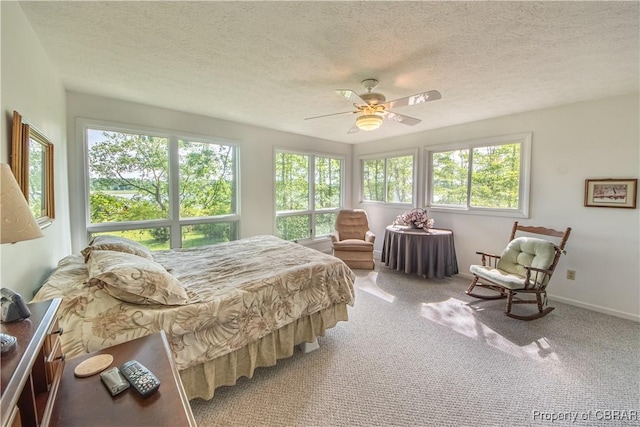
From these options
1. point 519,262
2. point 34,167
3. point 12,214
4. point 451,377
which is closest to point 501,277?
point 519,262

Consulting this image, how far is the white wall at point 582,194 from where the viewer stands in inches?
114

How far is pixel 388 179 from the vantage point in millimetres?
5430

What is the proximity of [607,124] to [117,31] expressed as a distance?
464cm

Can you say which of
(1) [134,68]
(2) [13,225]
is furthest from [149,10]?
(2) [13,225]

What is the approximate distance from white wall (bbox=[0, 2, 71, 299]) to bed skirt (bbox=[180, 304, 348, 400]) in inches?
42.1

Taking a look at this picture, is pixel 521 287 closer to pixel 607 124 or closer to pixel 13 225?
pixel 607 124

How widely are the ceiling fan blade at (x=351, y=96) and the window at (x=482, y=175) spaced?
100 inches

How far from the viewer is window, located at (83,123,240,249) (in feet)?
10.4

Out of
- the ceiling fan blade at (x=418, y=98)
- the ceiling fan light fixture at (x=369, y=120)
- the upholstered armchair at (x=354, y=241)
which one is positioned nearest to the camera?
the ceiling fan blade at (x=418, y=98)

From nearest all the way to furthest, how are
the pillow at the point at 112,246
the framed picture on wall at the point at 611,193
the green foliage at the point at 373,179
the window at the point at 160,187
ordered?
the pillow at the point at 112,246, the framed picture on wall at the point at 611,193, the window at the point at 160,187, the green foliage at the point at 373,179

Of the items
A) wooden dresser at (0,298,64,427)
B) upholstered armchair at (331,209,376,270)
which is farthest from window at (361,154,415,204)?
wooden dresser at (0,298,64,427)

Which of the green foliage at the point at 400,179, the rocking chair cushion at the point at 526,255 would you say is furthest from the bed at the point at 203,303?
the green foliage at the point at 400,179

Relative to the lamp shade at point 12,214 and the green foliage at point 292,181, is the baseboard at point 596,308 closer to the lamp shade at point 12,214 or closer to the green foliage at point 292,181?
the green foliage at point 292,181

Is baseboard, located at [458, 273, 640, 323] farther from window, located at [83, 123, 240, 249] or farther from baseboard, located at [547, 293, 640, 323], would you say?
window, located at [83, 123, 240, 249]
